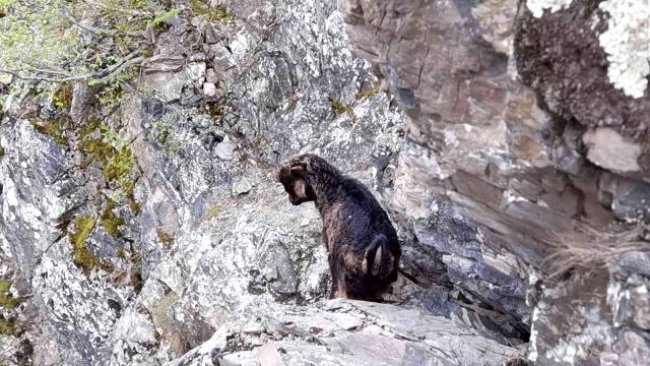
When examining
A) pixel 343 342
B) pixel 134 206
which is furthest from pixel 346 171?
pixel 343 342

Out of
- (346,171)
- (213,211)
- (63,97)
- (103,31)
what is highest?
(103,31)

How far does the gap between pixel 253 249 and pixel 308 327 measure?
4175 mm

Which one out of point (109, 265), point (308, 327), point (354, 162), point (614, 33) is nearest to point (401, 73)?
point (614, 33)

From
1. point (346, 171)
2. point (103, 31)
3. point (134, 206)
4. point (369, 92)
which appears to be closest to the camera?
point (346, 171)

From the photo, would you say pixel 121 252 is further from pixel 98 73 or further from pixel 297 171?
pixel 297 171

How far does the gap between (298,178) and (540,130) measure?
238 inches

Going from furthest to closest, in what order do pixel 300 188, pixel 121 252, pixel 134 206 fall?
pixel 121 252 → pixel 134 206 → pixel 300 188

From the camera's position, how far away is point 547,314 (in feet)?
16.8

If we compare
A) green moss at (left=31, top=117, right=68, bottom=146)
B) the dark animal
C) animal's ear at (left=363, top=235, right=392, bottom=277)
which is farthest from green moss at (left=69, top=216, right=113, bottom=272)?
animal's ear at (left=363, top=235, right=392, bottom=277)

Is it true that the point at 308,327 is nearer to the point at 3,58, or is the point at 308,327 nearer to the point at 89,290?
the point at 89,290

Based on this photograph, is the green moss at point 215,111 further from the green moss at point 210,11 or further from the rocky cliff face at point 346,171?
the green moss at point 210,11

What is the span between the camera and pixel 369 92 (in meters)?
11.5

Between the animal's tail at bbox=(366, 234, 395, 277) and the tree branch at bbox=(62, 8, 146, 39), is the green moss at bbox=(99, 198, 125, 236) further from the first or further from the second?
the animal's tail at bbox=(366, 234, 395, 277)

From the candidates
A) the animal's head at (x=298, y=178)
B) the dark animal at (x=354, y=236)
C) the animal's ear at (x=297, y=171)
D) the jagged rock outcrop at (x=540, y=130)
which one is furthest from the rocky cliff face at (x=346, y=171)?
the animal's ear at (x=297, y=171)
